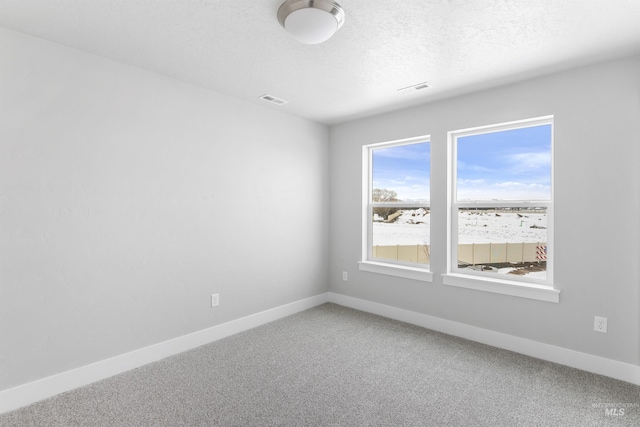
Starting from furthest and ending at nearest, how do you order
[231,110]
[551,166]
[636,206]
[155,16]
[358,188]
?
1. [358,188]
2. [231,110]
3. [551,166]
4. [636,206]
5. [155,16]

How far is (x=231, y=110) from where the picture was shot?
3.30 m

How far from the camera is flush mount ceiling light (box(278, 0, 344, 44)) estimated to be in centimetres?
177

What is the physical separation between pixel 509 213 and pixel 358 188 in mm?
1741

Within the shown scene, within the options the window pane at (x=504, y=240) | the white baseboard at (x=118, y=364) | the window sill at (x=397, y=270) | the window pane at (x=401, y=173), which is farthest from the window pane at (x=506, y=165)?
the white baseboard at (x=118, y=364)

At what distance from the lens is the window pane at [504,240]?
2912 mm

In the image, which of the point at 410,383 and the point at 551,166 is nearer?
the point at 410,383

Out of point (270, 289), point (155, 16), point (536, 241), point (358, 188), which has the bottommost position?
point (270, 289)

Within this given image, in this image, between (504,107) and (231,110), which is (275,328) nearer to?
(231,110)

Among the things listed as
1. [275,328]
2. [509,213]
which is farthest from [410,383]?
[509,213]

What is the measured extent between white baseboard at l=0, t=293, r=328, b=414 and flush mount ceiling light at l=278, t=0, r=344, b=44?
2.70 m

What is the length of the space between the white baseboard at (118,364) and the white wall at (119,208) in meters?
0.06

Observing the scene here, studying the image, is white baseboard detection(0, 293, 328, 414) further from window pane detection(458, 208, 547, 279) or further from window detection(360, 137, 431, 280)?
window pane detection(458, 208, 547, 279)

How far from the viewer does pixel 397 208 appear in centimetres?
398

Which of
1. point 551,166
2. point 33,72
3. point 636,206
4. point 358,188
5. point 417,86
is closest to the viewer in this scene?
point 33,72
